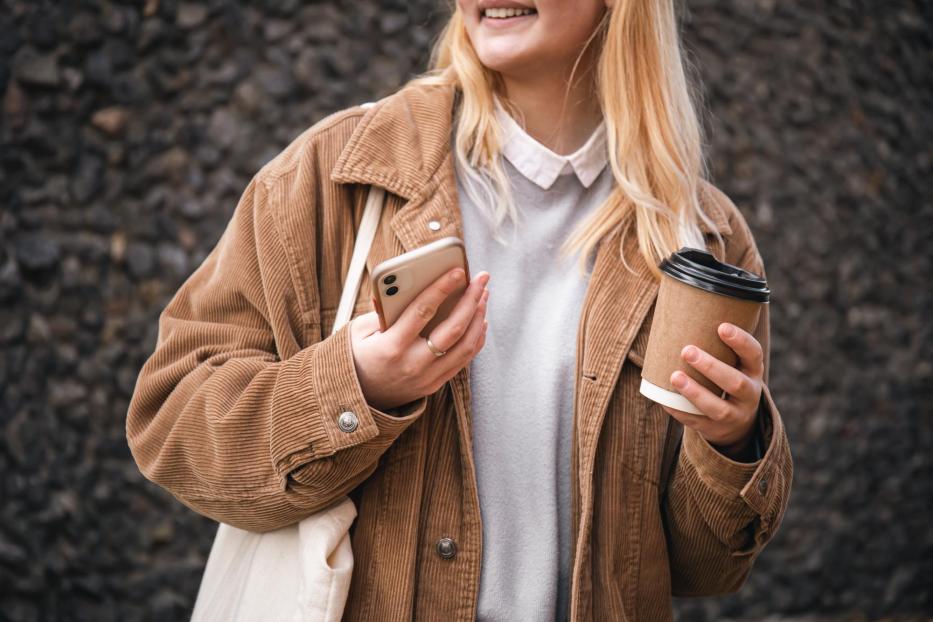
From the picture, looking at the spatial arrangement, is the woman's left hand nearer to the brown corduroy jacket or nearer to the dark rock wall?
the brown corduroy jacket

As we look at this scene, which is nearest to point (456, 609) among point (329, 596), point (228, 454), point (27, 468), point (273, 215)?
point (329, 596)

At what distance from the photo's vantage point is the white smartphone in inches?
47.6

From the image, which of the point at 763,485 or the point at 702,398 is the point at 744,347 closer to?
the point at 702,398

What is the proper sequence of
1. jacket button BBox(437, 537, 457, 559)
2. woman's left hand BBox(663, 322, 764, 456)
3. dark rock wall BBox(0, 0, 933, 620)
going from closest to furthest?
woman's left hand BBox(663, 322, 764, 456) < jacket button BBox(437, 537, 457, 559) < dark rock wall BBox(0, 0, 933, 620)

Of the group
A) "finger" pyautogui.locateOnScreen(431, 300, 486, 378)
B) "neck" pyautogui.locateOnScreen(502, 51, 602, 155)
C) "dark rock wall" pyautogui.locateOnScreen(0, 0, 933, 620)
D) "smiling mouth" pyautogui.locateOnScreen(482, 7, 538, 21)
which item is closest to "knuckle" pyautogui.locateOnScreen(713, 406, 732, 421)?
"finger" pyautogui.locateOnScreen(431, 300, 486, 378)

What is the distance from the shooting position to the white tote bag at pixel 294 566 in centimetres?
137

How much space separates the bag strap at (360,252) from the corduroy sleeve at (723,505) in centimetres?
57

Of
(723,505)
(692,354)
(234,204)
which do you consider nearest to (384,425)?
(692,354)

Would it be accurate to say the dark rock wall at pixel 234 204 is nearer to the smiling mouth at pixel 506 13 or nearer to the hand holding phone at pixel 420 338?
the smiling mouth at pixel 506 13

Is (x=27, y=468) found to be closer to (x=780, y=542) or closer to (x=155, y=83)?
(x=155, y=83)

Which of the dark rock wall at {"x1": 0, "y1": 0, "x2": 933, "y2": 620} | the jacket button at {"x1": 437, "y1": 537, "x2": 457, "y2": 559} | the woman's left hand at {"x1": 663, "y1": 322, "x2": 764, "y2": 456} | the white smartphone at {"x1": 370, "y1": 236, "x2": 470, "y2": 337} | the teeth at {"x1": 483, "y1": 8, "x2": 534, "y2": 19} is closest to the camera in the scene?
the white smartphone at {"x1": 370, "y1": 236, "x2": 470, "y2": 337}

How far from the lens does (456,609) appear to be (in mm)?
1434

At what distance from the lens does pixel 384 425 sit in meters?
1.34

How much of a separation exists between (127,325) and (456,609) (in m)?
2.57
